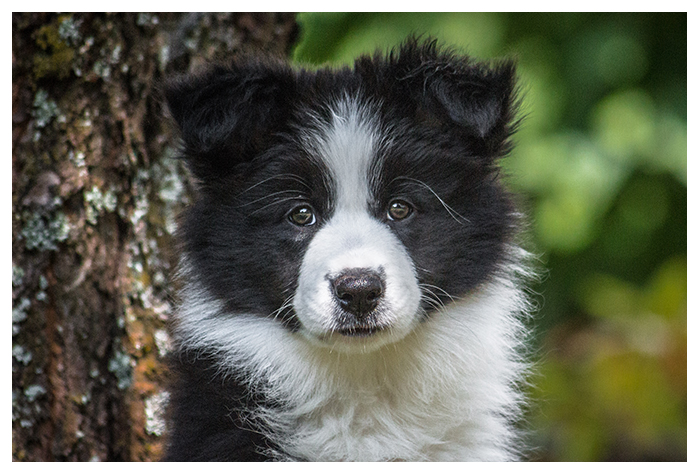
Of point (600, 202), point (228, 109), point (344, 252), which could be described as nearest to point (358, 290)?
point (344, 252)

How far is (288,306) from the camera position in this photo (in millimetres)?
2637

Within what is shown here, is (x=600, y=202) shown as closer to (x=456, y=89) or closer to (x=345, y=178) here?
(x=456, y=89)

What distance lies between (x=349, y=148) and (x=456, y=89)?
0.41 m

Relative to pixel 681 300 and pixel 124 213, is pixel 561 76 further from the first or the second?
pixel 124 213

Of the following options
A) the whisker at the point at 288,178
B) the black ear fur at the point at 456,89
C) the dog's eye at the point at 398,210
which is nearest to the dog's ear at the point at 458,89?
the black ear fur at the point at 456,89

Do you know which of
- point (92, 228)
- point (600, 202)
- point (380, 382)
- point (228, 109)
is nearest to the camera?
point (228, 109)

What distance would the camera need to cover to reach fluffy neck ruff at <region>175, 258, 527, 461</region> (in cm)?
269

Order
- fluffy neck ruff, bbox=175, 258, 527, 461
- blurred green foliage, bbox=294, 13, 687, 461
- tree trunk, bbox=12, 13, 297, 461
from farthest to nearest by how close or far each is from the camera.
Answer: blurred green foliage, bbox=294, 13, 687, 461, tree trunk, bbox=12, 13, 297, 461, fluffy neck ruff, bbox=175, 258, 527, 461

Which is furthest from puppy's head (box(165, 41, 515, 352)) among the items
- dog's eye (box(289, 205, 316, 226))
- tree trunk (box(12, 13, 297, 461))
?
tree trunk (box(12, 13, 297, 461))

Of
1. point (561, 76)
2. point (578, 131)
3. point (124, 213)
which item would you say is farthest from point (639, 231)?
point (124, 213)

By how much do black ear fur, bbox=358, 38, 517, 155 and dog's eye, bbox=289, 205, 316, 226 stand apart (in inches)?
20.6

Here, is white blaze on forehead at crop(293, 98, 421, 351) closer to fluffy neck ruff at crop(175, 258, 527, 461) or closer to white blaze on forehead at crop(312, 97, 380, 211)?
white blaze on forehead at crop(312, 97, 380, 211)

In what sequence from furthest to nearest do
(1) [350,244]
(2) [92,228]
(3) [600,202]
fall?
(3) [600,202] < (2) [92,228] < (1) [350,244]

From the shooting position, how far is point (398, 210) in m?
2.61
